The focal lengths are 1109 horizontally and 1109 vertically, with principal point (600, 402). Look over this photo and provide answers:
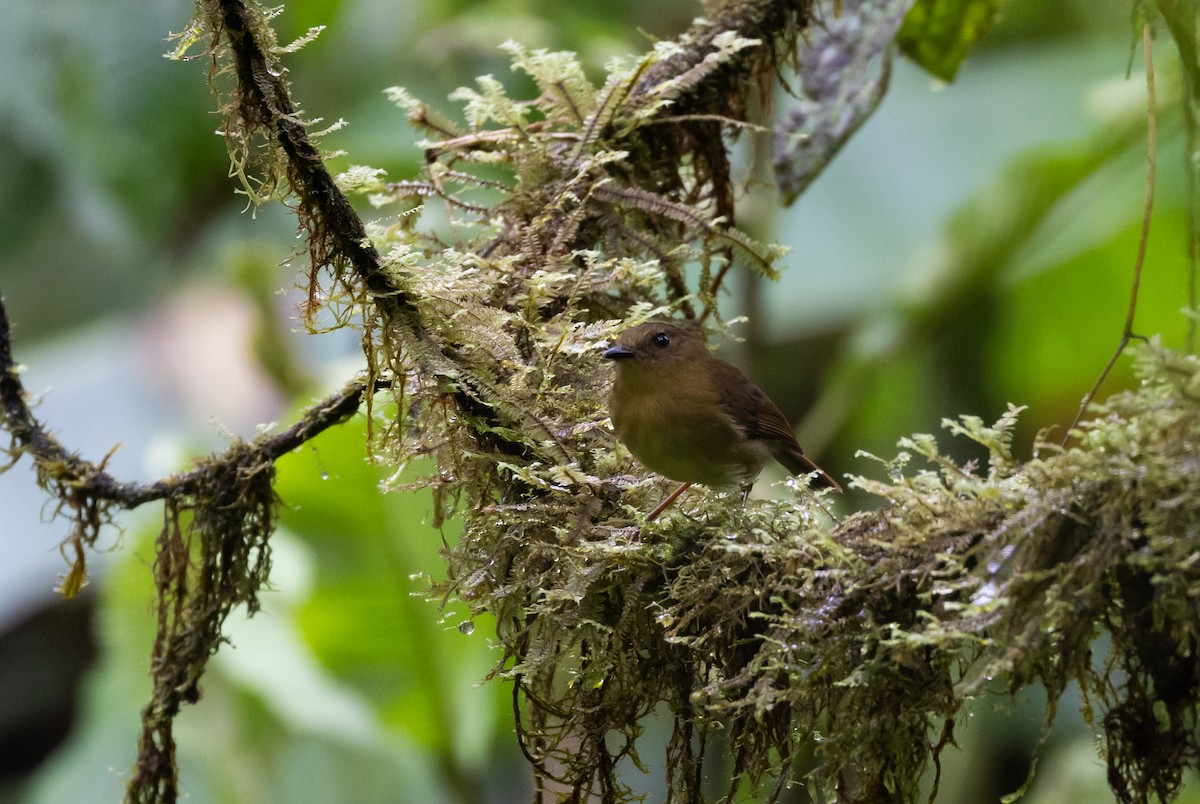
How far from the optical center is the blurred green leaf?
102 inches

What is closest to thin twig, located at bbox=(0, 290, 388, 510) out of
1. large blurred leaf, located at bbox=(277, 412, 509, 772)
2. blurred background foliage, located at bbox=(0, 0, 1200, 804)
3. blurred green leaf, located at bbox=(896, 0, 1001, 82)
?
blurred background foliage, located at bbox=(0, 0, 1200, 804)

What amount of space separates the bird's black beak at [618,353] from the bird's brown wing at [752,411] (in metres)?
0.26

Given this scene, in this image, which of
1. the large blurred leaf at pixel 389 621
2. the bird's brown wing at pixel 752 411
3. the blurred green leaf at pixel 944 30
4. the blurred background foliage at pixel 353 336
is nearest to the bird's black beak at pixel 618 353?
the bird's brown wing at pixel 752 411

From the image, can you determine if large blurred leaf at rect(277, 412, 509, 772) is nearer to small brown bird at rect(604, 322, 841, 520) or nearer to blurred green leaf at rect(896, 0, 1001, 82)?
small brown bird at rect(604, 322, 841, 520)

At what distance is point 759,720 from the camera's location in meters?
1.64

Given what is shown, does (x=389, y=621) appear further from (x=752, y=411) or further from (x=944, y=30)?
(x=944, y=30)

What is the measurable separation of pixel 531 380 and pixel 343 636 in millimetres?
1972

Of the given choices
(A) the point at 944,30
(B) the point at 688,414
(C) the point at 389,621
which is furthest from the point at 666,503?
(C) the point at 389,621

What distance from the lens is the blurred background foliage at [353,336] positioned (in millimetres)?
3684

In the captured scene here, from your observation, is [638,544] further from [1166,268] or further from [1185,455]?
[1166,268]

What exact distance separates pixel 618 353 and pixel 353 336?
3.01 m

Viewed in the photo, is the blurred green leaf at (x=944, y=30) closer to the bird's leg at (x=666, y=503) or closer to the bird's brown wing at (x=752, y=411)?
the bird's brown wing at (x=752, y=411)

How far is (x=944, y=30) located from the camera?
2.63 m

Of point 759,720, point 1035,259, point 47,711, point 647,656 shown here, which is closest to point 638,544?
point 647,656
